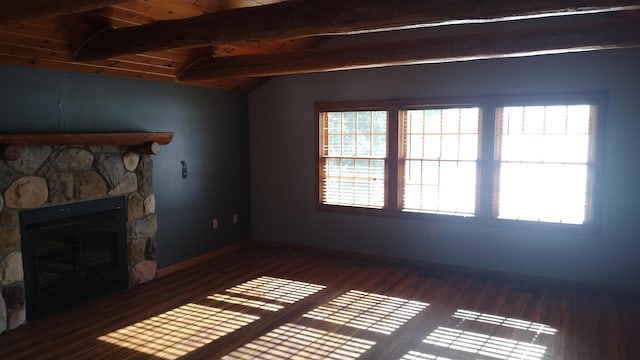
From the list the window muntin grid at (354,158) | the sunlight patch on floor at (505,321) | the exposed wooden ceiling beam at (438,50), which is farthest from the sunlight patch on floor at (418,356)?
the window muntin grid at (354,158)

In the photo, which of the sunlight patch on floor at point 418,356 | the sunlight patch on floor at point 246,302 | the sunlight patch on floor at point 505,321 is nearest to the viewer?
the sunlight patch on floor at point 418,356

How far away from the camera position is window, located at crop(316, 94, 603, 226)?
4.87m

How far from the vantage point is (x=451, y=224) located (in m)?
5.48

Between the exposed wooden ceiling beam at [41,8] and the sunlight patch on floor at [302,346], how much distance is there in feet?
8.08

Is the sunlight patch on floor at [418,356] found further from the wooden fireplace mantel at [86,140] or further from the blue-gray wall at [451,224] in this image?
the wooden fireplace mantel at [86,140]

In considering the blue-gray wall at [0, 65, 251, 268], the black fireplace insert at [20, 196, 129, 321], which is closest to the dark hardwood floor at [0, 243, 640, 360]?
the black fireplace insert at [20, 196, 129, 321]

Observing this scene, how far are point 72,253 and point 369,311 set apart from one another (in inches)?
111

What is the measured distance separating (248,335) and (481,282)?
2.66m

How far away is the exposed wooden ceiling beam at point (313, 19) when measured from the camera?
2689 millimetres

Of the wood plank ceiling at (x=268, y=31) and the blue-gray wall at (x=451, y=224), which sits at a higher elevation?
the wood plank ceiling at (x=268, y=31)

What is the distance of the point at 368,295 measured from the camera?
4.77 m

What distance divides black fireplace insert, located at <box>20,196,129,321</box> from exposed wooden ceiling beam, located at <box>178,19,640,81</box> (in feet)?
5.77

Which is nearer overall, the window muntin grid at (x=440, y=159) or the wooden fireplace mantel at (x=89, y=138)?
the wooden fireplace mantel at (x=89, y=138)

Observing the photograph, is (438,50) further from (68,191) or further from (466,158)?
(68,191)
